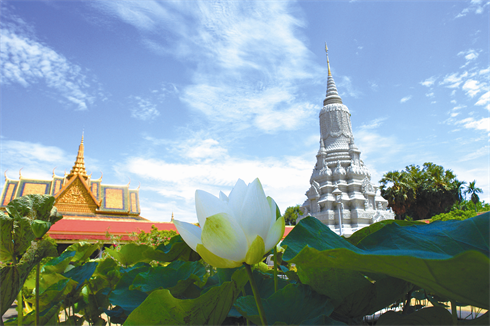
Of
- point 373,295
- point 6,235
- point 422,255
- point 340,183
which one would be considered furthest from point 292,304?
point 340,183

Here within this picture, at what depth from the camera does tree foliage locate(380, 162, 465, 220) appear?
70.0 ft

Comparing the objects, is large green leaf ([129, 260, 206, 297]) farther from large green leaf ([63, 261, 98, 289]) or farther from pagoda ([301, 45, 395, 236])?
pagoda ([301, 45, 395, 236])

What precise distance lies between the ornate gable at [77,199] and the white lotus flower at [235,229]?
15.4 meters

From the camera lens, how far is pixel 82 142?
1769cm

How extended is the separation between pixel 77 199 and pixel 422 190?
2253cm

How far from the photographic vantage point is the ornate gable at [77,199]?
44.9ft

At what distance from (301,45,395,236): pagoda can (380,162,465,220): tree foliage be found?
807cm

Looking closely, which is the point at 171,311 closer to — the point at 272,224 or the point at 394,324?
the point at 272,224

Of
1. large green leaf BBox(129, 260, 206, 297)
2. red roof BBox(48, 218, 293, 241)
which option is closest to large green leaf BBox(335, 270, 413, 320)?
large green leaf BBox(129, 260, 206, 297)

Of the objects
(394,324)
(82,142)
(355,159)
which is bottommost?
(394,324)

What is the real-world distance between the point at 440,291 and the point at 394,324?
0.59 feet

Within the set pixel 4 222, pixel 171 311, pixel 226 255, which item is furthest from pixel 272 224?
pixel 4 222

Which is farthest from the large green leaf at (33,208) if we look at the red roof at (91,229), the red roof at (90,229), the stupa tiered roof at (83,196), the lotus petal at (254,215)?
the stupa tiered roof at (83,196)

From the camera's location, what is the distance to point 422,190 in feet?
71.4
